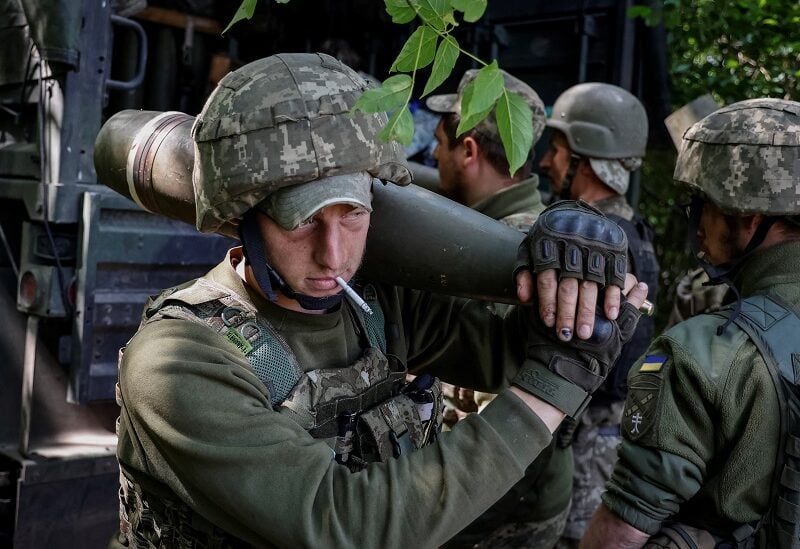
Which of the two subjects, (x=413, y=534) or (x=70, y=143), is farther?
(x=70, y=143)

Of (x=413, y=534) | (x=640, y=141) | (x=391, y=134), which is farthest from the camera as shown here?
(x=640, y=141)

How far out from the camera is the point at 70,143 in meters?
3.24

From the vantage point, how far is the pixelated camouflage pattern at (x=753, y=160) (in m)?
2.21

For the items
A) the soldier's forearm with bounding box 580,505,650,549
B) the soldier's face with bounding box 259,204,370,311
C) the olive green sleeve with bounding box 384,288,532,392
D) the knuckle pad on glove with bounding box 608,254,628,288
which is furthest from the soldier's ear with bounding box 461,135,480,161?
the knuckle pad on glove with bounding box 608,254,628,288

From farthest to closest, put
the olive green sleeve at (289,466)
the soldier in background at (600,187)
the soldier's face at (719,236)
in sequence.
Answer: the soldier in background at (600,187), the soldier's face at (719,236), the olive green sleeve at (289,466)

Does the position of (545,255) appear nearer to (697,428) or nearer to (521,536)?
(697,428)

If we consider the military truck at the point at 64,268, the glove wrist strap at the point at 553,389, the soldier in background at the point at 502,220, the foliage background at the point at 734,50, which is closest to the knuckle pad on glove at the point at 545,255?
the glove wrist strap at the point at 553,389

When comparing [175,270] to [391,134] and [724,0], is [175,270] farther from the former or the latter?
[724,0]

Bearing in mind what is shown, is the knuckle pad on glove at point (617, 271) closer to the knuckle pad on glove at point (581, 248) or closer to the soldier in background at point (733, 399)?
the knuckle pad on glove at point (581, 248)

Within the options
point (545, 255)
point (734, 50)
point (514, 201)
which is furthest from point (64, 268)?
point (734, 50)

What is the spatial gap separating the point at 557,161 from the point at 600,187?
230 millimetres

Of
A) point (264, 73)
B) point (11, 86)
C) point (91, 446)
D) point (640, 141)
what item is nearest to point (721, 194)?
point (264, 73)

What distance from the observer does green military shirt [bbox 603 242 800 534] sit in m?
2.02

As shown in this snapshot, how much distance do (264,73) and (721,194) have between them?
1115 millimetres
